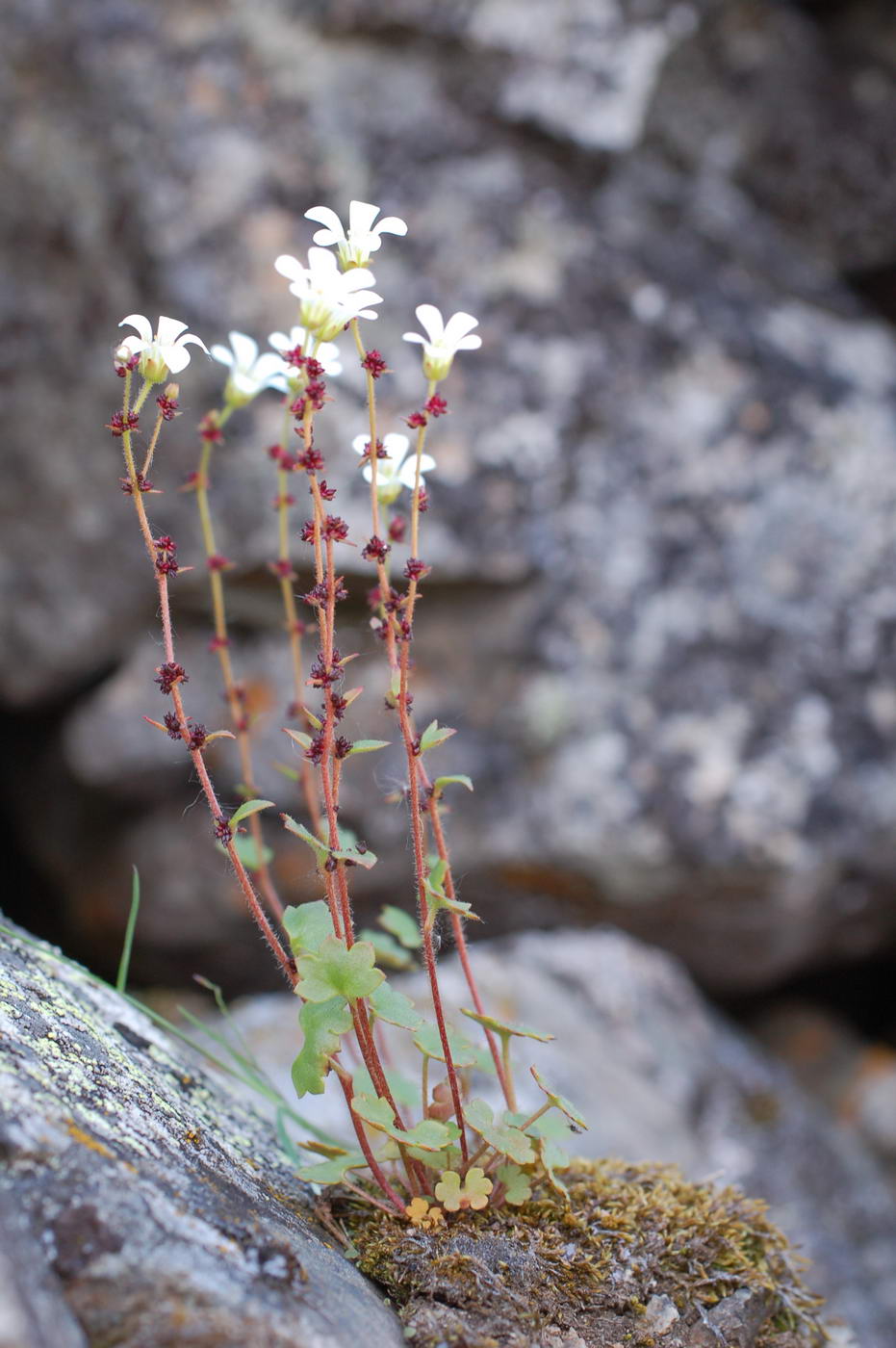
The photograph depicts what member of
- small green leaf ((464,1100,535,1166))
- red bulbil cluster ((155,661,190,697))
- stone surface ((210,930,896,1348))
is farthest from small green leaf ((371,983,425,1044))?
stone surface ((210,930,896,1348))

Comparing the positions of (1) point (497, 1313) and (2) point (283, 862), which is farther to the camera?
(2) point (283, 862)

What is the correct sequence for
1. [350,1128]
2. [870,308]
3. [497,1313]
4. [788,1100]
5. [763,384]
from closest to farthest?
[497,1313] → [350,1128] → [788,1100] → [763,384] → [870,308]

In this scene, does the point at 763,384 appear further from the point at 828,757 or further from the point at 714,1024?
the point at 714,1024

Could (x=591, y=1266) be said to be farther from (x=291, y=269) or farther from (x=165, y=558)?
(x=291, y=269)

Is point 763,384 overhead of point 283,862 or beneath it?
overhead

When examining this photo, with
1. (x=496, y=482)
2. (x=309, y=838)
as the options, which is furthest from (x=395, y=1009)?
(x=496, y=482)

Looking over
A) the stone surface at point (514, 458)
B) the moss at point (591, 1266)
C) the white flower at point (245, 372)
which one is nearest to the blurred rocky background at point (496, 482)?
the stone surface at point (514, 458)

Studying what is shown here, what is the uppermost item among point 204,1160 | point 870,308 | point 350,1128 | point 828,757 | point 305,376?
point 870,308

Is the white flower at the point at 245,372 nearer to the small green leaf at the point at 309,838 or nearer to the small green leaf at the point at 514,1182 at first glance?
the small green leaf at the point at 309,838

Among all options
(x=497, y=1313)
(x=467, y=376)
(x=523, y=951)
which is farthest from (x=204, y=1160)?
(x=467, y=376)
